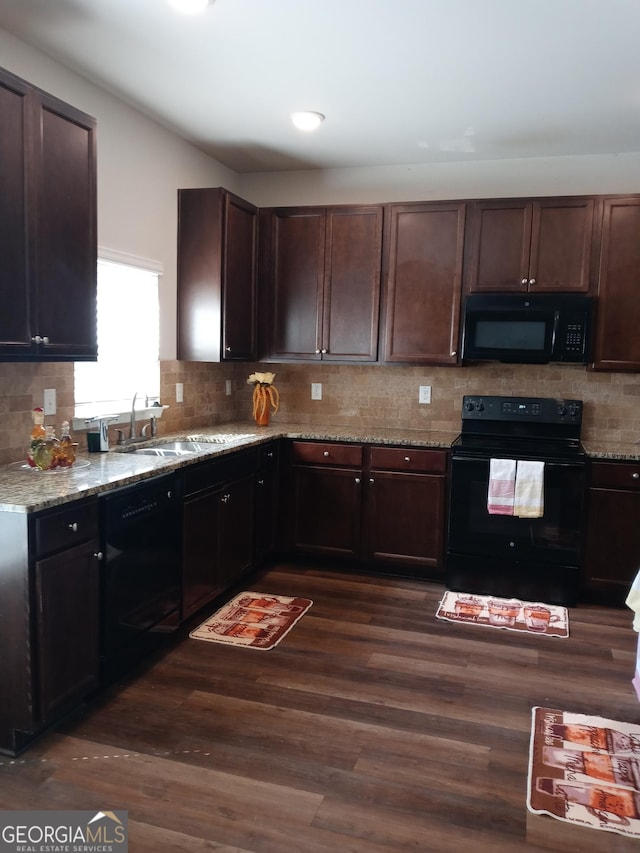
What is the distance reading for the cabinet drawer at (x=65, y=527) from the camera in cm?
219

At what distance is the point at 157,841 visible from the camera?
1874 mm

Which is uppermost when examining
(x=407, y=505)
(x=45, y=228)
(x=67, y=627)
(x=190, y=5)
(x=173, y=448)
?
(x=190, y=5)

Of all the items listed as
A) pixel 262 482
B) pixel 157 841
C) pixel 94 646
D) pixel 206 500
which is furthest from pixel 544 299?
pixel 157 841

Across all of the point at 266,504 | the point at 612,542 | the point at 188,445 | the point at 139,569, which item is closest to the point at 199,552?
the point at 139,569

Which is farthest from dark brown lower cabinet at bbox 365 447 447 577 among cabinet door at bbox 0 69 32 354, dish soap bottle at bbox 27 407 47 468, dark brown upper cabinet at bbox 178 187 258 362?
cabinet door at bbox 0 69 32 354

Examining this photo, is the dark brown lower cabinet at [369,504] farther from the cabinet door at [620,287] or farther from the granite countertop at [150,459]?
the cabinet door at [620,287]

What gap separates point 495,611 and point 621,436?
4.74 feet

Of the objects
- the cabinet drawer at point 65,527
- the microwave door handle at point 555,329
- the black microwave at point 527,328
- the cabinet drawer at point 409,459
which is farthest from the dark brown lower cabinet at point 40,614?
the microwave door handle at point 555,329

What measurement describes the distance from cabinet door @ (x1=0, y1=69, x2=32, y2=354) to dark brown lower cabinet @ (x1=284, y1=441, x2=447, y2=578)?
83.3 inches

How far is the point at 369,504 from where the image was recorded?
4133 mm

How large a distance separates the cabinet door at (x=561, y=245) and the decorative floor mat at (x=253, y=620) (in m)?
2.33

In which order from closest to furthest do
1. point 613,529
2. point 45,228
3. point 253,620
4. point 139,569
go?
point 45,228, point 139,569, point 253,620, point 613,529

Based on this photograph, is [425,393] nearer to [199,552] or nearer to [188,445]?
[188,445]

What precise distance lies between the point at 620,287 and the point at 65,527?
3238 mm
